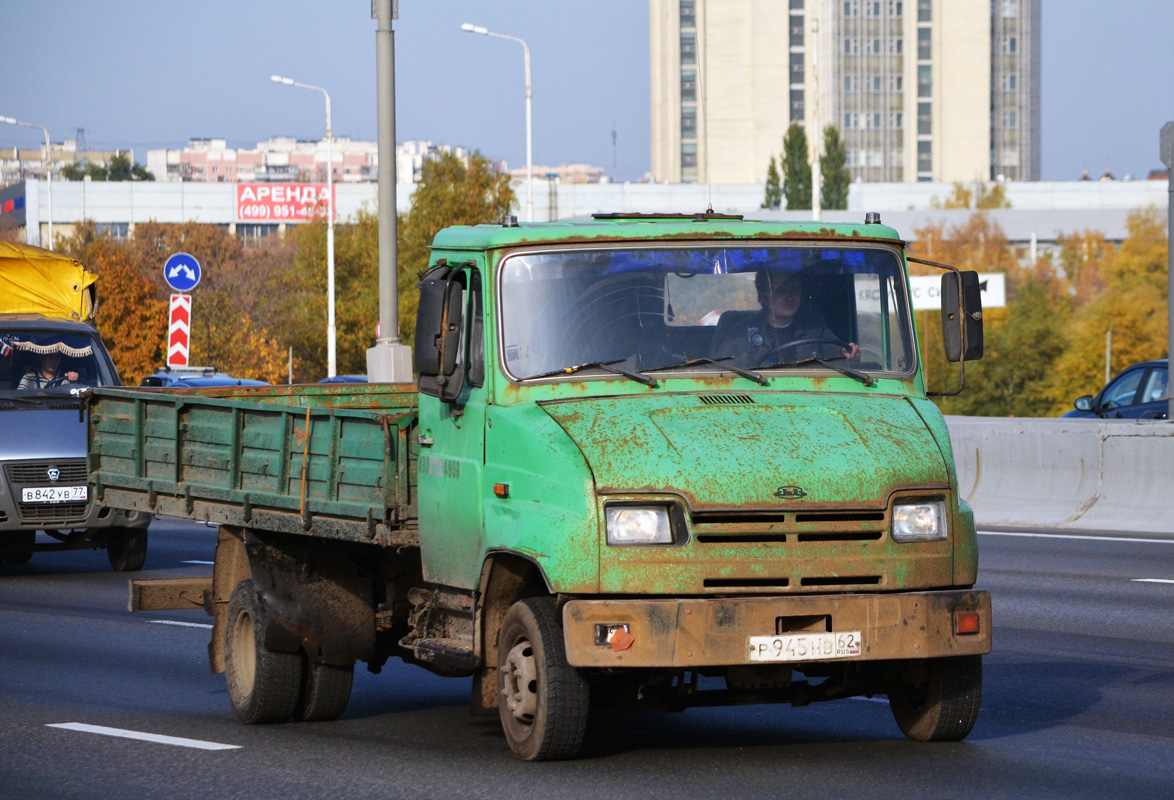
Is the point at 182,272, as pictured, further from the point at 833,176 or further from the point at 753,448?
the point at 833,176

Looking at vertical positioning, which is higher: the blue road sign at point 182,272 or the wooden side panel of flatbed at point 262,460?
the blue road sign at point 182,272

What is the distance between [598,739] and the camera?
7738 millimetres

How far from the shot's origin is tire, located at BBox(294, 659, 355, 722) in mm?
8469

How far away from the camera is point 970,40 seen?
548 feet

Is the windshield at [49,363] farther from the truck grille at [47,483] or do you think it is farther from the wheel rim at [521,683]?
the wheel rim at [521,683]

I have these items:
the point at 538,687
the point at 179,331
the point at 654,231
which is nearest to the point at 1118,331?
the point at 179,331

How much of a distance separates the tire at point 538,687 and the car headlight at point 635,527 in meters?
0.43

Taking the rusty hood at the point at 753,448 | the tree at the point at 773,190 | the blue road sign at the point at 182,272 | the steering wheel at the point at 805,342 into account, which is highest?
the tree at the point at 773,190

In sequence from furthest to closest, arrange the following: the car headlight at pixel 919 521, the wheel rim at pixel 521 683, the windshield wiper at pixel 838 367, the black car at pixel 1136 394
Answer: the black car at pixel 1136 394 < the windshield wiper at pixel 838 367 < the wheel rim at pixel 521 683 < the car headlight at pixel 919 521

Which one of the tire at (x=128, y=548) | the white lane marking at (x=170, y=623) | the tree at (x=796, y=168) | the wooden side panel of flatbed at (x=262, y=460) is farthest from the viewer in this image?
the tree at (x=796, y=168)

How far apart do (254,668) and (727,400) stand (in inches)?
111

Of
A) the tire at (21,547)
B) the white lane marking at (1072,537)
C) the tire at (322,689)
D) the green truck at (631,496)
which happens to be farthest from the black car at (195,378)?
the green truck at (631,496)

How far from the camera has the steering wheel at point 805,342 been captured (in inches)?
290

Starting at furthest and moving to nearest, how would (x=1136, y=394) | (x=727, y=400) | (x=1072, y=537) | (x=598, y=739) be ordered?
1. (x=1136, y=394)
2. (x=1072, y=537)
3. (x=598, y=739)
4. (x=727, y=400)
